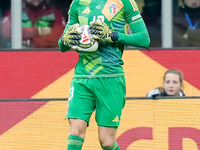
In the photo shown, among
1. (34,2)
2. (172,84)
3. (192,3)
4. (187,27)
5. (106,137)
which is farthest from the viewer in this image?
(34,2)

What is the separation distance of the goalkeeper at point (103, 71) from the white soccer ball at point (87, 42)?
0.09 m

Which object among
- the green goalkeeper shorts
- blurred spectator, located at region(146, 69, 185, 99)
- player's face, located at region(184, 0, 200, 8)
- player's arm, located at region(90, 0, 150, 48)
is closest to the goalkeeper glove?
player's arm, located at region(90, 0, 150, 48)

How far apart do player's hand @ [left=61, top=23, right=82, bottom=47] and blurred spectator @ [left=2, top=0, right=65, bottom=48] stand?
4.29 metres

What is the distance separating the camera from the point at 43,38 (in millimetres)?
7559

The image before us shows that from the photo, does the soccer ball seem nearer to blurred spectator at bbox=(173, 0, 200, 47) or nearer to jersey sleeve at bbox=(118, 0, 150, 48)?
jersey sleeve at bbox=(118, 0, 150, 48)

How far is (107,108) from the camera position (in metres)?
3.38

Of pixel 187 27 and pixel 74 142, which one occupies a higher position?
pixel 187 27

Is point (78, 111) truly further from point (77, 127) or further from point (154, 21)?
point (154, 21)

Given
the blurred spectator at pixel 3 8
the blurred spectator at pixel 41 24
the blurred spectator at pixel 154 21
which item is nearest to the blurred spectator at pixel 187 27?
the blurred spectator at pixel 154 21

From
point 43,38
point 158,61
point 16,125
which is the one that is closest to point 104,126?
point 16,125

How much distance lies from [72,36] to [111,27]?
1.24 ft

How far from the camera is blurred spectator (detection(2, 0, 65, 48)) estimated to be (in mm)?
7523

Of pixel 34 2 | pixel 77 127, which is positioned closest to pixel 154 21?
pixel 34 2

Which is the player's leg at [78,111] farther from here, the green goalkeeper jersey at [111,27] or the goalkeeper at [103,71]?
the green goalkeeper jersey at [111,27]
